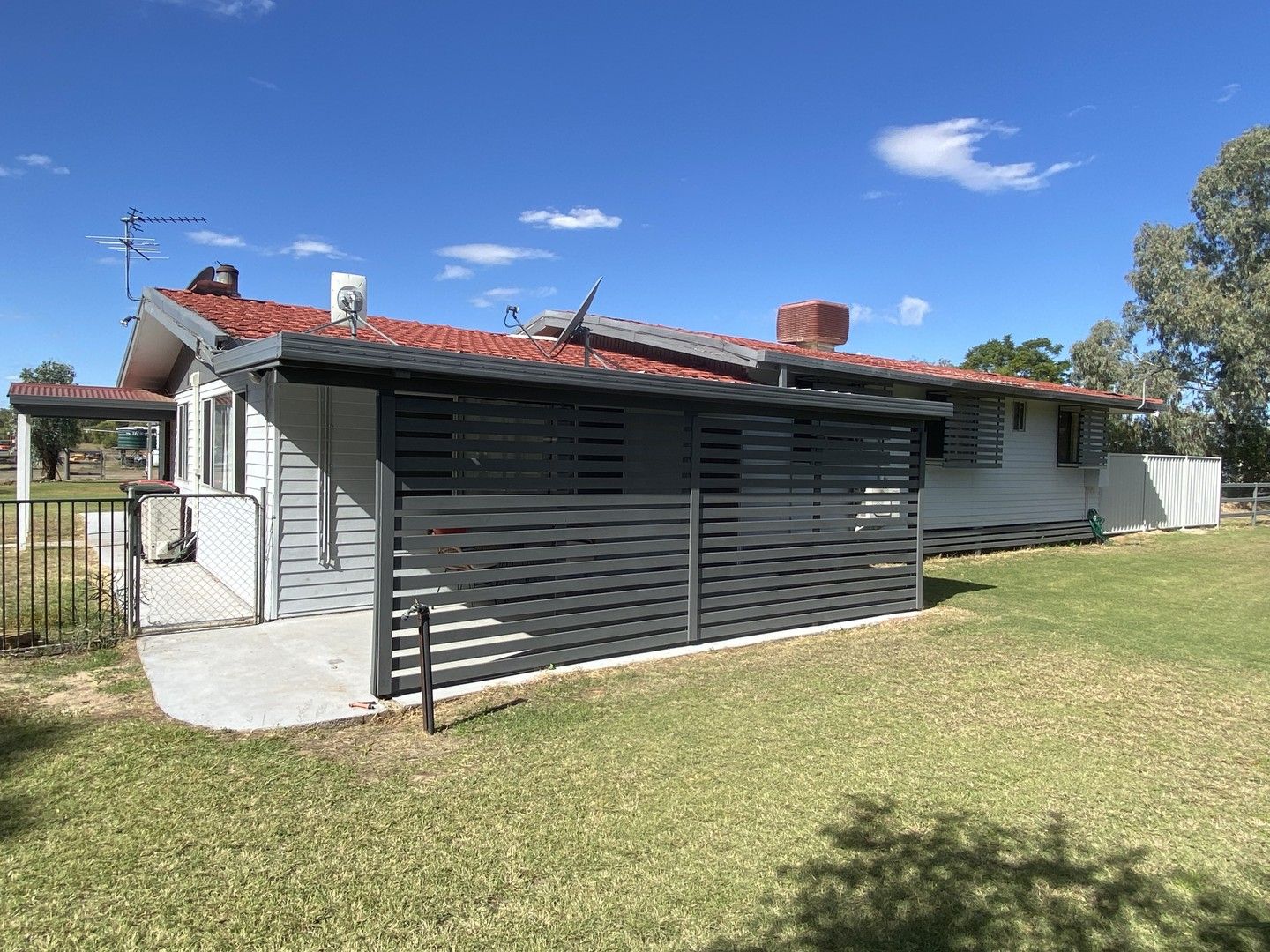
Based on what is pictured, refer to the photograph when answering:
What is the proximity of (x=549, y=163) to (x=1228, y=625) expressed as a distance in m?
18.4

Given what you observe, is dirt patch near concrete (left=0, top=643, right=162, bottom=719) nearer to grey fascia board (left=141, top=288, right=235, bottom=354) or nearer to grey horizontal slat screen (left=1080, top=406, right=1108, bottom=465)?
grey fascia board (left=141, top=288, right=235, bottom=354)

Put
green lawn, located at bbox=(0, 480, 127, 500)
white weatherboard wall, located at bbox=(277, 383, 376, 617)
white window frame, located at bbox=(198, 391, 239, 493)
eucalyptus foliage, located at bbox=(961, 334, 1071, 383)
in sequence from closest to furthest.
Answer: white weatherboard wall, located at bbox=(277, 383, 376, 617)
white window frame, located at bbox=(198, 391, 239, 493)
green lawn, located at bbox=(0, 480, 127, 500)
eucalyptus foliage, located at bbox=(961, 334, 1071, 383)

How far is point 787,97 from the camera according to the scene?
17.2m

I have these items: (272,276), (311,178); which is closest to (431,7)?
(272,276)

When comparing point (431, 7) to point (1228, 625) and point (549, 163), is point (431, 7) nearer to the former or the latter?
point (549, 163)

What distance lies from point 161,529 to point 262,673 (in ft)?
21.7

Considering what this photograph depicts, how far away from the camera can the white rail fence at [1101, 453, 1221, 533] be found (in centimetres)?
1648

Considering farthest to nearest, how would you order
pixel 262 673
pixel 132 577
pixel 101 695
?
pixel 132 577
pixel 262 673
pixel 101 695

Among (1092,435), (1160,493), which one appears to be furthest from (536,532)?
(1160,493)

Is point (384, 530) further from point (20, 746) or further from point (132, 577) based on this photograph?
point (132, 577)

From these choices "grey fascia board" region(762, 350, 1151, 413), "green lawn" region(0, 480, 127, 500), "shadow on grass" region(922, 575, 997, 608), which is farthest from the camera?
"green lawn" region(0, 480, 127, 500)

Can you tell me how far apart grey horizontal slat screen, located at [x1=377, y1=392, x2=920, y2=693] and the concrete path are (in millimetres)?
454

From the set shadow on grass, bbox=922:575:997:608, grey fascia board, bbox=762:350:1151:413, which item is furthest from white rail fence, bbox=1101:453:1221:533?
shadow on grass, bbox=922:575:997:608

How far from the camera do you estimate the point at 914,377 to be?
10094 millimetres
